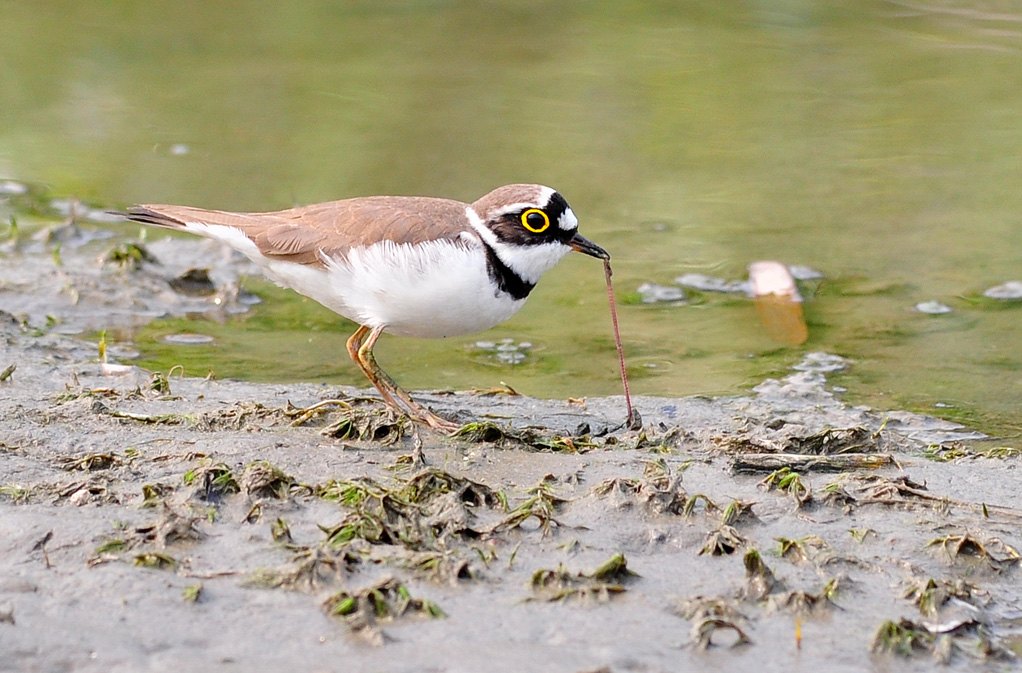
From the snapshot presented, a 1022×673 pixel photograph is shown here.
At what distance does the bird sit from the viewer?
578cm

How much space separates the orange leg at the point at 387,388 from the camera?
19.2ft

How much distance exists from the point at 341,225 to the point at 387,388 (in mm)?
832

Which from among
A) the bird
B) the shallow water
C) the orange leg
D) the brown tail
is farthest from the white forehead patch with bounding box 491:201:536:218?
the brown tail

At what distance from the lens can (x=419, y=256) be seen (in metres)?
5.77

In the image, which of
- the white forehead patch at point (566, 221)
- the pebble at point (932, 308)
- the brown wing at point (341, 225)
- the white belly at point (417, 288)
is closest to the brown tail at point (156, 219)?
the brown wing at point (341, 225)

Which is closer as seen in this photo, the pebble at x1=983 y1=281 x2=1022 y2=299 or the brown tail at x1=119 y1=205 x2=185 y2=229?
the brown tail at x1=119 y1=205 x2=185 y2=229

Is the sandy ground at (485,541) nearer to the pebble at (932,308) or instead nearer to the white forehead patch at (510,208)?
the white forehead patch at (510,208)

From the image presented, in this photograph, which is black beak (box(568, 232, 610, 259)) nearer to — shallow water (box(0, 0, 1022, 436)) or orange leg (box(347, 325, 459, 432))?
orange leg (box(347, 325, 459, 432))

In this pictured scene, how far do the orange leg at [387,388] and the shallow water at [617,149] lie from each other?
1051 mm

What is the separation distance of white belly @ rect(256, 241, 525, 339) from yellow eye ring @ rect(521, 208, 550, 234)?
279 millimetres

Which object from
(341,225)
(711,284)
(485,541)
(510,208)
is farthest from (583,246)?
(711,284)

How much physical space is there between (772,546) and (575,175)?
6948 millimetres

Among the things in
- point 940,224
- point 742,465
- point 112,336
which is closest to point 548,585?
point 742,465

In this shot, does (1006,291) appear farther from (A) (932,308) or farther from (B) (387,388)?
(B) (387,388)
